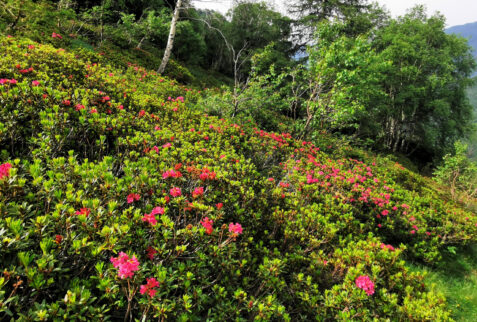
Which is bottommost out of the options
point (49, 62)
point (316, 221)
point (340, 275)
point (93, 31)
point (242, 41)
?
point (340, 275)

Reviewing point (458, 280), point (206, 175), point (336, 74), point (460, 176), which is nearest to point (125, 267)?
point (206, 175)

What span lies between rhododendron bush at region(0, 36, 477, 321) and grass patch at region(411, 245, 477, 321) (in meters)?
0.40

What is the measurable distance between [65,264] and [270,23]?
28909 millimetres

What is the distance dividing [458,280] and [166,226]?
249 inches

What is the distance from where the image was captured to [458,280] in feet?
15.1

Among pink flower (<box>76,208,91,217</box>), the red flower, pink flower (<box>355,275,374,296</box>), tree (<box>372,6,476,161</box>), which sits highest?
tree (<box>372,6,476,161</box>)

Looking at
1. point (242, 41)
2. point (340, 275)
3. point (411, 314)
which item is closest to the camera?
point (411, 314)

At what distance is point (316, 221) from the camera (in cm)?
346

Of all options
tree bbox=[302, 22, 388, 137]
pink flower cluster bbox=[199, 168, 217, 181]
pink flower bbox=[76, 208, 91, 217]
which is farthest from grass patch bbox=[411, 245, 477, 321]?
tree bbox=[302, 22, 388, 137]

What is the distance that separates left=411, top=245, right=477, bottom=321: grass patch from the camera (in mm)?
3775

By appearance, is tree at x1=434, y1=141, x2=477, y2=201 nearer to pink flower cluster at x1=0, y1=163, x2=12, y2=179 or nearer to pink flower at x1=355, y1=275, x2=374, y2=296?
pink flower at x1=355, y1=275, x2=374, y2=296

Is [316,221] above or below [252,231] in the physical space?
above

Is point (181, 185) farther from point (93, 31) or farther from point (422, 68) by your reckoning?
point (422, 68)

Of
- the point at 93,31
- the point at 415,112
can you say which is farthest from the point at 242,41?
the point at 415,112
